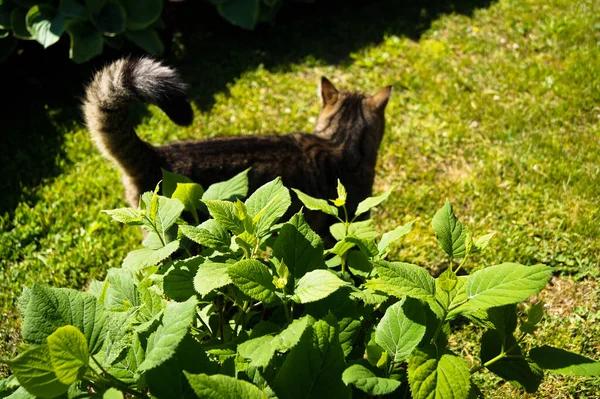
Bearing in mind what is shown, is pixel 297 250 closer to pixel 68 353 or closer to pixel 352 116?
pixel 68 353

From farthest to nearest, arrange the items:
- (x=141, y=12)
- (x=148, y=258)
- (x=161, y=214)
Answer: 1. (x=141, y=12)
2. (x=161, y=214)
3. (x=148, y=258)

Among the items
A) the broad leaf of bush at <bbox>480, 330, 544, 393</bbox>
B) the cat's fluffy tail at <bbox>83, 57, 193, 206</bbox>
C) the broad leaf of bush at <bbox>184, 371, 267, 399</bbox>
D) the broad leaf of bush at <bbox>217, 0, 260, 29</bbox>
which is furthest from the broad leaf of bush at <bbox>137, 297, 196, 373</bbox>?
the broad leaf of bush at <bbox>217, 0, 260, 29</bbox>

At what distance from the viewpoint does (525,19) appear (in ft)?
18.0

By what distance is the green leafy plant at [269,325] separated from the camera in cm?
124

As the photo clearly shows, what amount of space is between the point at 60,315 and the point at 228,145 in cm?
192

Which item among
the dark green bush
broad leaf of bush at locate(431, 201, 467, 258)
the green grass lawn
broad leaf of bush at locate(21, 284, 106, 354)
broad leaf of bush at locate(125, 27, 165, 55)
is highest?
the dark green bush

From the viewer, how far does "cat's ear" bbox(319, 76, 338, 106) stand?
156 inches

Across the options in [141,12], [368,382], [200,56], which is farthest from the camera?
[200,56]

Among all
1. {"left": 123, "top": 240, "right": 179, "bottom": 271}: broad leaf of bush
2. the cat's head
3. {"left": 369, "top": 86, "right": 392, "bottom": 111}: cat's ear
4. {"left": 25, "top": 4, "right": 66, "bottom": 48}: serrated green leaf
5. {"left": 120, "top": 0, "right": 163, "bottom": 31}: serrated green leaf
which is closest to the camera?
{"left": 123, "top": 240, "right": 179, "bottom": 271}: broad leaf of bush

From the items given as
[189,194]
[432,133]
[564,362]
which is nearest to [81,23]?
[432,133]

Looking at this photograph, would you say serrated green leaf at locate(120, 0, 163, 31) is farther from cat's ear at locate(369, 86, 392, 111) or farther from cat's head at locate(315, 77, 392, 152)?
cat's ear at locate(369, 86, 392, 111)

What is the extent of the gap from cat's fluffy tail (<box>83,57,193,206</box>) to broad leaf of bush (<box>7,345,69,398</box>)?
5.21 feet

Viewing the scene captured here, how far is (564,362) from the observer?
1.37 meters

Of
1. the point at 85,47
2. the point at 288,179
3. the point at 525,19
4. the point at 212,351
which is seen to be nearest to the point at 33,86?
the point at 85,47
